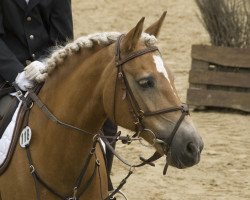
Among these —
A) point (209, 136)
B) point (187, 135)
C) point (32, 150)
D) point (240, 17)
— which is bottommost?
point (209, 136)

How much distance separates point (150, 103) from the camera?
4.01 meters

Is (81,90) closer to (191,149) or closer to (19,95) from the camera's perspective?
(19,95)

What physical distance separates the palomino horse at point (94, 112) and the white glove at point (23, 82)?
11 centimetres

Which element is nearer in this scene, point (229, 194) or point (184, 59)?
point (229, 194)

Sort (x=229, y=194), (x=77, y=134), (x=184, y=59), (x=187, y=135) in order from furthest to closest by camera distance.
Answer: (x=184, y=59) → (x=229, y=194) → (x=77, y=134) → (x=187, y=135)

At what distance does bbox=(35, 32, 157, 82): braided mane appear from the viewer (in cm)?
421

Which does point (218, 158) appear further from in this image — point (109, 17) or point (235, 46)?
point (109, 17)

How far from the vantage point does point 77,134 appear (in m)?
4.40

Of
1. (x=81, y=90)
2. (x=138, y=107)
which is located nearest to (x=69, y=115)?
(x=81, y=90)

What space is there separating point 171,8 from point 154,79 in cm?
1560

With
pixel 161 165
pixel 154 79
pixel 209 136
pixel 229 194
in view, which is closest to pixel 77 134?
pixel 154 79

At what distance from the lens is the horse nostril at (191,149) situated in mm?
3873

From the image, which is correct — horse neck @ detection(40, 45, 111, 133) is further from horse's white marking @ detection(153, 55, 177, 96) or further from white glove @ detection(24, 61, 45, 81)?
horse's white marking @ detection(153, 55, 177, 96)

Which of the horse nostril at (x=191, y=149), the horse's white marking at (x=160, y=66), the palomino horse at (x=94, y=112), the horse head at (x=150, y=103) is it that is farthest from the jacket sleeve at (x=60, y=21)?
the horse nostril at (x=191, y=149)
